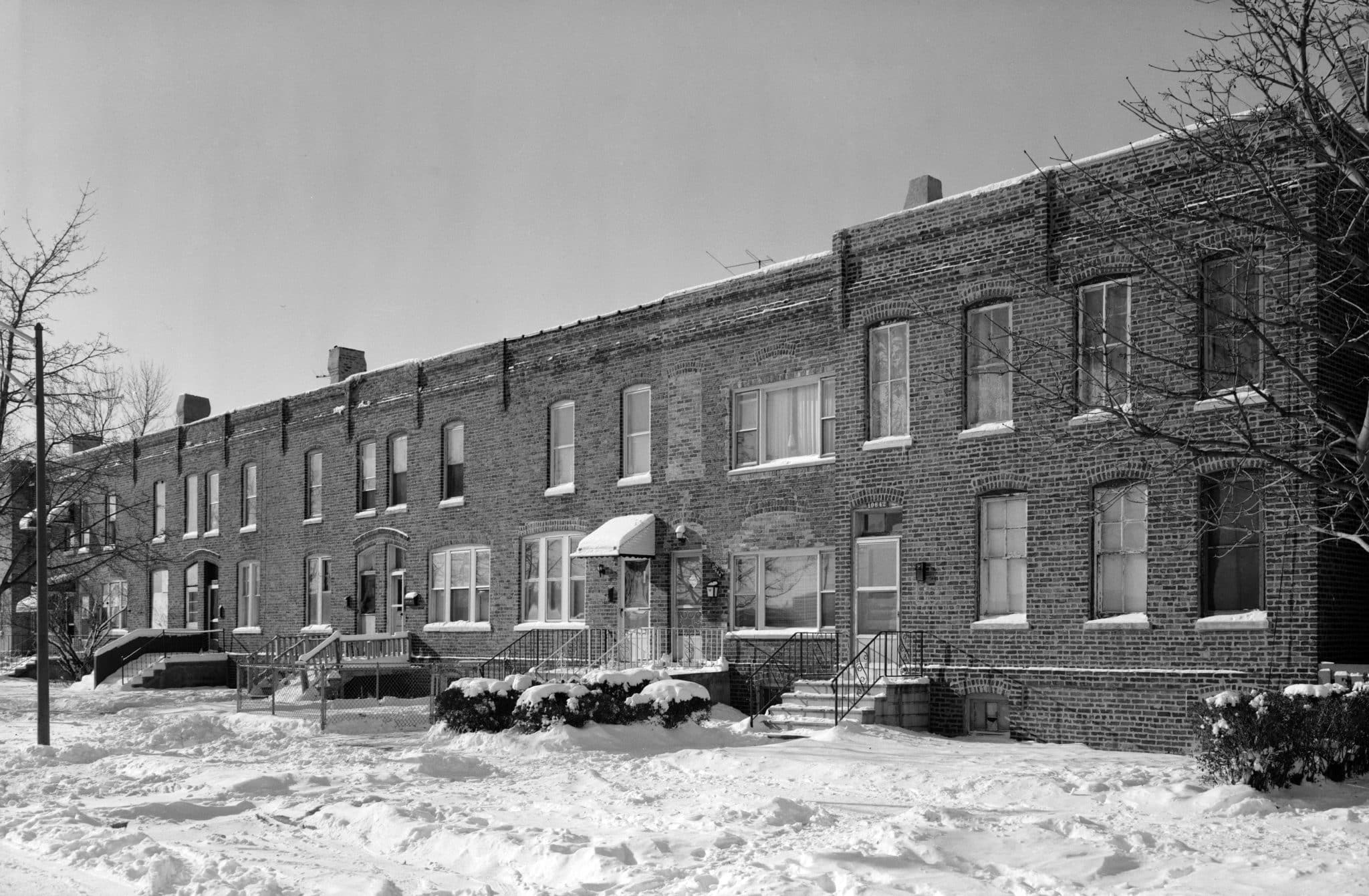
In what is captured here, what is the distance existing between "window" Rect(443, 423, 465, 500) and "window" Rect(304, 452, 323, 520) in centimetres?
602

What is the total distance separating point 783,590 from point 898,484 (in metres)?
3.64

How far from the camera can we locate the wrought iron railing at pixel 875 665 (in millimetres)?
20297

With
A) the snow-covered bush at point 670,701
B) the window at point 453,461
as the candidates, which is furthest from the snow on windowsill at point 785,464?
the window at point 453,461

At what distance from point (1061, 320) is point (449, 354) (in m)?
16.7

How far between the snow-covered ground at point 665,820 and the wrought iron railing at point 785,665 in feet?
12.7

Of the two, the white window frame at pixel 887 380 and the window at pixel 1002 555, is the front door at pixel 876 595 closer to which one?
→ the window at pixel 1002 555

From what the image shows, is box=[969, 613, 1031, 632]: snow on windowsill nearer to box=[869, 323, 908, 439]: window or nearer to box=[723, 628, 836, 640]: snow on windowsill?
box=[723, 628, 836, 640]: snow on windowsill

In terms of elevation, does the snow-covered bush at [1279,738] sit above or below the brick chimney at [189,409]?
below

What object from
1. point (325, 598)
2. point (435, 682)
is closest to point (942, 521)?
point (435, 682)

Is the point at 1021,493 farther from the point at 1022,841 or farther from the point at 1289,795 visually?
the point at 1022,841

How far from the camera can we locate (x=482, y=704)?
1927cm

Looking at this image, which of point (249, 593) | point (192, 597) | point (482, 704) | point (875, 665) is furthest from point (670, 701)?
point (192, 597)

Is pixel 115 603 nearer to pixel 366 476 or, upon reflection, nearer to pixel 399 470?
pixel 366 476

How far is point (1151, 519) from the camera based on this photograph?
18281 millimetres
